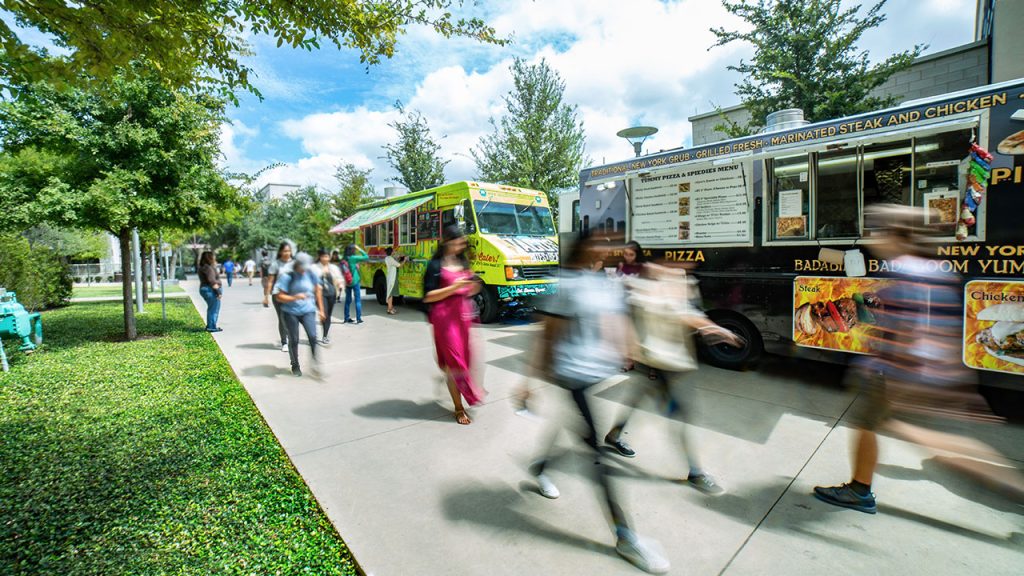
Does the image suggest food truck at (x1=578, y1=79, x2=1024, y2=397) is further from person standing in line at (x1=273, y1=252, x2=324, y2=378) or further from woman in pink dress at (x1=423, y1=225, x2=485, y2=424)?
person standing in line at (x1=273, y1=252, x2=324, y2=378)

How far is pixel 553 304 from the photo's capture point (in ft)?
9.00

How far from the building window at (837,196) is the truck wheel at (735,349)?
4.38ft

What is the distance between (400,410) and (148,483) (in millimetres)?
2084

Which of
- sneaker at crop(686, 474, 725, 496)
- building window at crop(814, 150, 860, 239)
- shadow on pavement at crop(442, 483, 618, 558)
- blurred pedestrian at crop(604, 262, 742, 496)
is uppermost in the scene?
building window at crop(814, 150, 860, 239)

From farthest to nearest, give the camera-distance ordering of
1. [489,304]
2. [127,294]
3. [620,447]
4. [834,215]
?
[489,304]
[127,294]
[834,215]
[620,447]

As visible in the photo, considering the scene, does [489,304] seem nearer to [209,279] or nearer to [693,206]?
[693,206]

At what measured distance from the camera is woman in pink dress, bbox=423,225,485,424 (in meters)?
4.22

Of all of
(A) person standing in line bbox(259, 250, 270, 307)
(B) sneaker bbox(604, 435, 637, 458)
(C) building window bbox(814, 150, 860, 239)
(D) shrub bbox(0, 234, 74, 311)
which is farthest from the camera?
(D) shrub bbox(0, 234, 74, 311)

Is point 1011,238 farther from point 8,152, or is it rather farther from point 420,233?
point 8,152

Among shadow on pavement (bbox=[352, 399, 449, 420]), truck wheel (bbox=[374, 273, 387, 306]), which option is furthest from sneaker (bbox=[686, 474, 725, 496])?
truck wheel (bbox=[374, 273, 387, 306])

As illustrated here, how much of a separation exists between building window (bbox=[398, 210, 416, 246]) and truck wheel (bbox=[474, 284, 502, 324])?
2.97m

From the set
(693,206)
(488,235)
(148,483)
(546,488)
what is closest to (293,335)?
(148,483)

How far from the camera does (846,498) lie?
2945 millimetres

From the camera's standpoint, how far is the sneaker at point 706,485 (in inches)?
124
